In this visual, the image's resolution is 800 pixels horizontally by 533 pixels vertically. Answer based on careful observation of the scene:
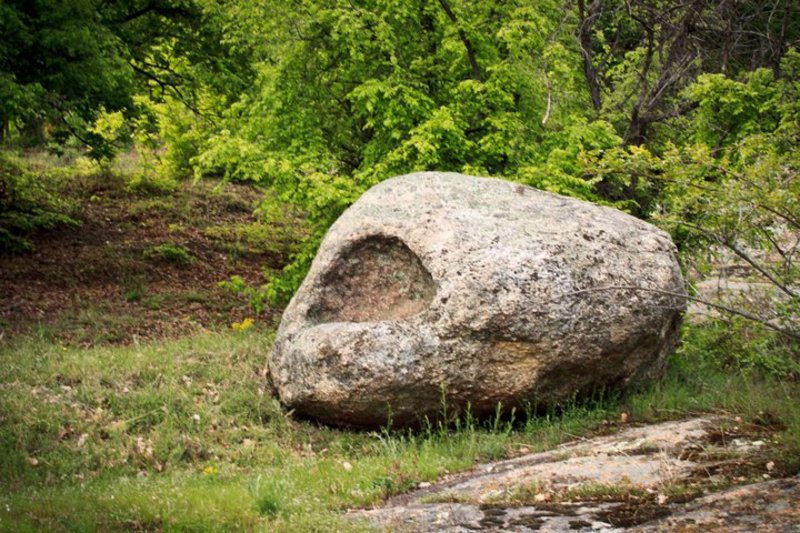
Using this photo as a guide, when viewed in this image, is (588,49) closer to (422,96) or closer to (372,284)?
(422,96)

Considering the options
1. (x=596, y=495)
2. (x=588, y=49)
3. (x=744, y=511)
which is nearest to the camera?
(x=744, y=511)

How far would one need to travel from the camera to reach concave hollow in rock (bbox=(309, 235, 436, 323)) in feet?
33.6

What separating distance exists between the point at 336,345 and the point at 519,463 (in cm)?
257

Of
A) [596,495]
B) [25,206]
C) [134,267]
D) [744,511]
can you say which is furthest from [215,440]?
[25,206]

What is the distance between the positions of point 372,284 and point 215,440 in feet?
8.55

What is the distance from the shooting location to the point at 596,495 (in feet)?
21.9

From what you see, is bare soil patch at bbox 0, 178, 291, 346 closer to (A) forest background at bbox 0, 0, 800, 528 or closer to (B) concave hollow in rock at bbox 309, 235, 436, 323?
(A) forest background at bbox 0, 0, 800, 528

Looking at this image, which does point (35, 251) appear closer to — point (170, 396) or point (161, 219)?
point (161, 219)

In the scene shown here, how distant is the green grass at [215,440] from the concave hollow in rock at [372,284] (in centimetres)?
138

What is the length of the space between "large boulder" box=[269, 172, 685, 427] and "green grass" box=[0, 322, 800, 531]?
39 cm

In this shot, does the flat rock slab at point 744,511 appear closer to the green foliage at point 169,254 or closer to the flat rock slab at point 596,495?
the flat rock slab at point 596,495

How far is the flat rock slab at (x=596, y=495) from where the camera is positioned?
5906 mm

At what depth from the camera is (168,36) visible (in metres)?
19.1

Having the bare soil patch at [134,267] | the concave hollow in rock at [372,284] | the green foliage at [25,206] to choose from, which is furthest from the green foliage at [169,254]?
the concave hollow in rock at [372,284]
